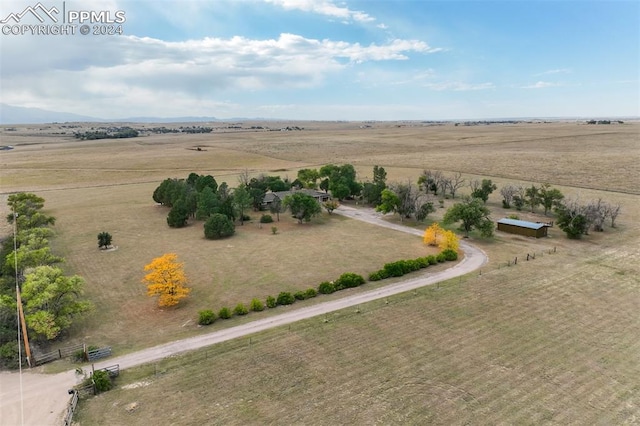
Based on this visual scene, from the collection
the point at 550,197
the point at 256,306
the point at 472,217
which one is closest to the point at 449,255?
the point at 472,217

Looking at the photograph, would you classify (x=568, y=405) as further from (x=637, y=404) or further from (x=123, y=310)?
(x=123, y=310)

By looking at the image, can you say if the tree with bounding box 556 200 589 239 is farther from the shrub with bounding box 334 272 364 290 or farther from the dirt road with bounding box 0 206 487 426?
the shrub with bounding box 334 272 364 290

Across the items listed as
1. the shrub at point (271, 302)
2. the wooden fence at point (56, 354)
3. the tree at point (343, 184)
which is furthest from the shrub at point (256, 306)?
the tree at point (343, 184)

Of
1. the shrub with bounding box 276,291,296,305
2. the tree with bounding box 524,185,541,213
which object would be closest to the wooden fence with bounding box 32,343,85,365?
the shrub with bounding box 276,291,296,305

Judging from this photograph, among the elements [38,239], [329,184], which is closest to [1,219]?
[38,239]

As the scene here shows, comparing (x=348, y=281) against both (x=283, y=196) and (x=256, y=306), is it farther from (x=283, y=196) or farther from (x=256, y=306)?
(x=283, y=196)

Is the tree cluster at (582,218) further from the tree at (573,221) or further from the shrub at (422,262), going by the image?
the shrub at (422,262)
